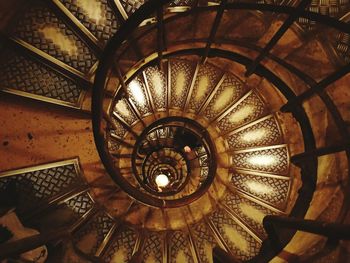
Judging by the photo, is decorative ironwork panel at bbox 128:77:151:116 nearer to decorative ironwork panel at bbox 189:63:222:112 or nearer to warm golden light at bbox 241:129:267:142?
decorative ironwork panel at bbox 189:63:222:112

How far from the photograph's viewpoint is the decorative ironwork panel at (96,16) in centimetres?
272

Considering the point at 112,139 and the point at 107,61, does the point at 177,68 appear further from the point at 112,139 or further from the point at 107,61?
the point at 107,61

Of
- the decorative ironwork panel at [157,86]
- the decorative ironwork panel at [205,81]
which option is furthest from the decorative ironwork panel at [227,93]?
the decorative ironwork panel at [157,86]

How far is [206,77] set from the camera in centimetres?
419

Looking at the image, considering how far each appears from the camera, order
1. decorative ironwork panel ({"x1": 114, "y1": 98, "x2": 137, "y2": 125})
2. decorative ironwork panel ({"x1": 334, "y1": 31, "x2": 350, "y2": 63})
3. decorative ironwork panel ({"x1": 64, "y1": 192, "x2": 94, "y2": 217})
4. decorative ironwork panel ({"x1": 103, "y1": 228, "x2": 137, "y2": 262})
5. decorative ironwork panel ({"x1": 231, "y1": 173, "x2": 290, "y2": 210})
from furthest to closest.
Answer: decorative ironwork panel ({"x1": 114, "y1": 98, "x2": 137, "y2": 125}) → decorative ironwork panel ({"x1": 231, "y1": 173, "x2": 290, "y2": 210}) → decorative ironwork panel ({"x1": 103, "y1": 228, "x2": 137, "y2": 262}) → decorative ironwork panel ({"x1": 64, "y1": 192, "x2": 94, "y2": 217}) → decorative ironwork panel ({"x1": 334, "y1": 31, "x2": 350, "y2": 63})

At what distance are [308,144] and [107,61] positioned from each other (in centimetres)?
274

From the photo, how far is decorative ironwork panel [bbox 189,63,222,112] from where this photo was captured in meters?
4.12

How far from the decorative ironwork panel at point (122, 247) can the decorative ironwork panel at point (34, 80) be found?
1933 millimetres

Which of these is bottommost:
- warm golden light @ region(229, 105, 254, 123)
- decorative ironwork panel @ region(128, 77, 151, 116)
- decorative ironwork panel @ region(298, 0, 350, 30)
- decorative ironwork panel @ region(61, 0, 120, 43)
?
warm golden light @ region(229, 105, 254, 123)

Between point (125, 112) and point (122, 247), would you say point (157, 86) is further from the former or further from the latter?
point (122, 247)

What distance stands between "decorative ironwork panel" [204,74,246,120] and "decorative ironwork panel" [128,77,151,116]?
1.04m

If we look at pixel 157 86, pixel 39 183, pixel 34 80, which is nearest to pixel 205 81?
pixel 157 86

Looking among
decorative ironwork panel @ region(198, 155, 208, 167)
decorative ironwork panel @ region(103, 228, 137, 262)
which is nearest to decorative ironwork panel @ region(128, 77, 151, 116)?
decorative ironwork panel @ region(103, 228, 137, 262)

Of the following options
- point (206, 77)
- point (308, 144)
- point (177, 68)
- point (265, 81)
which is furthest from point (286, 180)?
point (177, 68)
